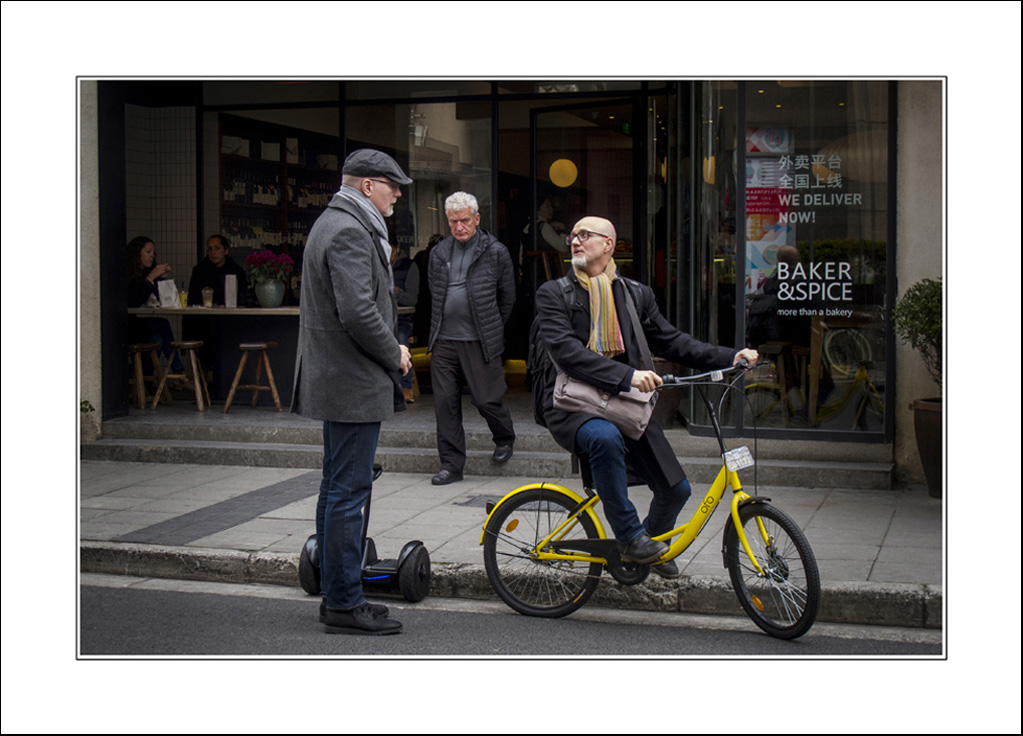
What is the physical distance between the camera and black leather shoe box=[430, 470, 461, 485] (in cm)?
797

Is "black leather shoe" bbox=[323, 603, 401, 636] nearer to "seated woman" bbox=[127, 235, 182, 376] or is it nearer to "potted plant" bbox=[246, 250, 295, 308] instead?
"potted plant" bbox=[246, 250, 295, 308]

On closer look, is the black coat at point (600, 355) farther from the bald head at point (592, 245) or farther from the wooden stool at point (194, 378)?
the wooden stool at point (194, 378)

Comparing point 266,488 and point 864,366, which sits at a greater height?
point 864,366

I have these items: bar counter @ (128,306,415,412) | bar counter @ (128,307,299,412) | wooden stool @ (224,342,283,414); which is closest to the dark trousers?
bar counter @ (128,306,415,412)

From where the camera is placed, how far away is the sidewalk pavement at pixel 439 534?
5.25 m

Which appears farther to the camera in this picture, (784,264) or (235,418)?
(235,418)

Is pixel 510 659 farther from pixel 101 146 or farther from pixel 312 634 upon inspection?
pixel 101 146

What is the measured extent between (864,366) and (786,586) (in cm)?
394

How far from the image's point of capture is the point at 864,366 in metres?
8.12

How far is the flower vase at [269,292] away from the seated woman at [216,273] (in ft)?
1.83

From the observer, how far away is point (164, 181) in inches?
500

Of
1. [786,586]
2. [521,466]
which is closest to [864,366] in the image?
[521,466]

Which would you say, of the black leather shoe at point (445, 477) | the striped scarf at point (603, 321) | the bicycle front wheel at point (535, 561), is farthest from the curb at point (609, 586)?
the black leather shoe at point (445, 477)

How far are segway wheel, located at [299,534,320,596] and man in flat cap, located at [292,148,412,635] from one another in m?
0.46
